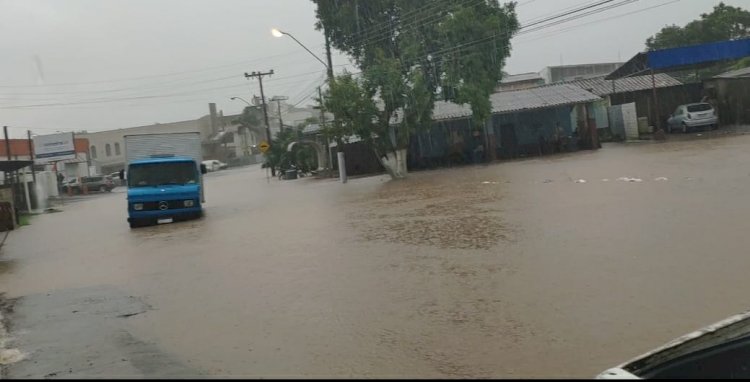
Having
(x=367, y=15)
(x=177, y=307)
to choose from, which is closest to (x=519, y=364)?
(x=177, y=307)

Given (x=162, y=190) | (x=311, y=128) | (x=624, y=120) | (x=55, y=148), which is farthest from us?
(x=55, y=148)

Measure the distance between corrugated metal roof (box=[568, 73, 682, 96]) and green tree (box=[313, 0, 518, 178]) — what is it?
28.8ft

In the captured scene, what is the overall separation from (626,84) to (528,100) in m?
8.24

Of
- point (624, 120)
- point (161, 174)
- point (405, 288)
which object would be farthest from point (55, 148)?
point (405, 288)

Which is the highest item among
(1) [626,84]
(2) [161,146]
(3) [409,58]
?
(3) [409,58]

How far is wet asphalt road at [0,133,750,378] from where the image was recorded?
5504 millimetres

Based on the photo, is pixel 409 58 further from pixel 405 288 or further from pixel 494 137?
pixel 405 288

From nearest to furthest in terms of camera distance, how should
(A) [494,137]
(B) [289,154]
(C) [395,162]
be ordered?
(C) [395,162] → (A) [494,137] → (B) [289,154]

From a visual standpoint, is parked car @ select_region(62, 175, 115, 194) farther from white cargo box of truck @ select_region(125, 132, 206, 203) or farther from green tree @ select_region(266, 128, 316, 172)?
white cargo box of truck @ select_region(125, 132, 206, 203)

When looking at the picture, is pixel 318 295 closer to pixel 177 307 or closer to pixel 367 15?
pixel 177 307

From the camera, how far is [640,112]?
39.3 meters

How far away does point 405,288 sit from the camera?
318 inches

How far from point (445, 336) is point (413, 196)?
14.5 m

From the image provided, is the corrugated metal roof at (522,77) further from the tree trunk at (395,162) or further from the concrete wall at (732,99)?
the tree trunk at (395,162)
